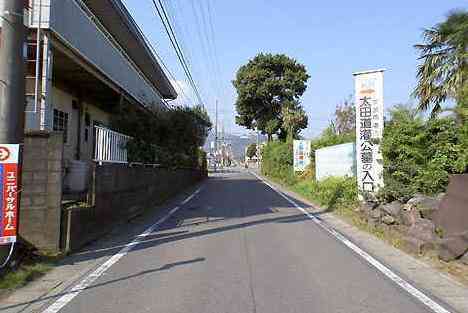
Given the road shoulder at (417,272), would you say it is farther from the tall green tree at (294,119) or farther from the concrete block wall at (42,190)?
the tall green tree at (294,119)

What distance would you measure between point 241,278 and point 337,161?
17.8 metres

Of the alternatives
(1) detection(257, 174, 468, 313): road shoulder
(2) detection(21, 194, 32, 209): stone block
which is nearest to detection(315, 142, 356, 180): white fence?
(1) detection(257, 174, 468, 313): road shoulder

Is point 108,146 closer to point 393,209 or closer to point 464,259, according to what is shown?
point 393,209

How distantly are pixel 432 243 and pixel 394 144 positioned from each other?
19.2ft

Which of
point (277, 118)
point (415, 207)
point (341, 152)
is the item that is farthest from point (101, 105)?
point (277, 118)

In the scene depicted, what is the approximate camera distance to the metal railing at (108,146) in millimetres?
13688

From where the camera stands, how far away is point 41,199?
9.27m

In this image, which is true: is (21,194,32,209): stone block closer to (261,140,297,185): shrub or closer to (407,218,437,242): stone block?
(407,218,437,242): stone block

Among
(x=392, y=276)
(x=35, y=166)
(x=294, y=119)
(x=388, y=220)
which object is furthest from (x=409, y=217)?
(x=294, y=119)

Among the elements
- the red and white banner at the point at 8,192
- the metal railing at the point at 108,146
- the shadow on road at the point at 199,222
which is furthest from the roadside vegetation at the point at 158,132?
the red and white banner at the point at 8,192

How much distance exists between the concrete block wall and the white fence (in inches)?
612

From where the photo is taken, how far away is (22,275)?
7660mm

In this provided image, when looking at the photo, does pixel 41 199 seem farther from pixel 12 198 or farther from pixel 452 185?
pixel 452 185

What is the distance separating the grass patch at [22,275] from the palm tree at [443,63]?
1249 cm
